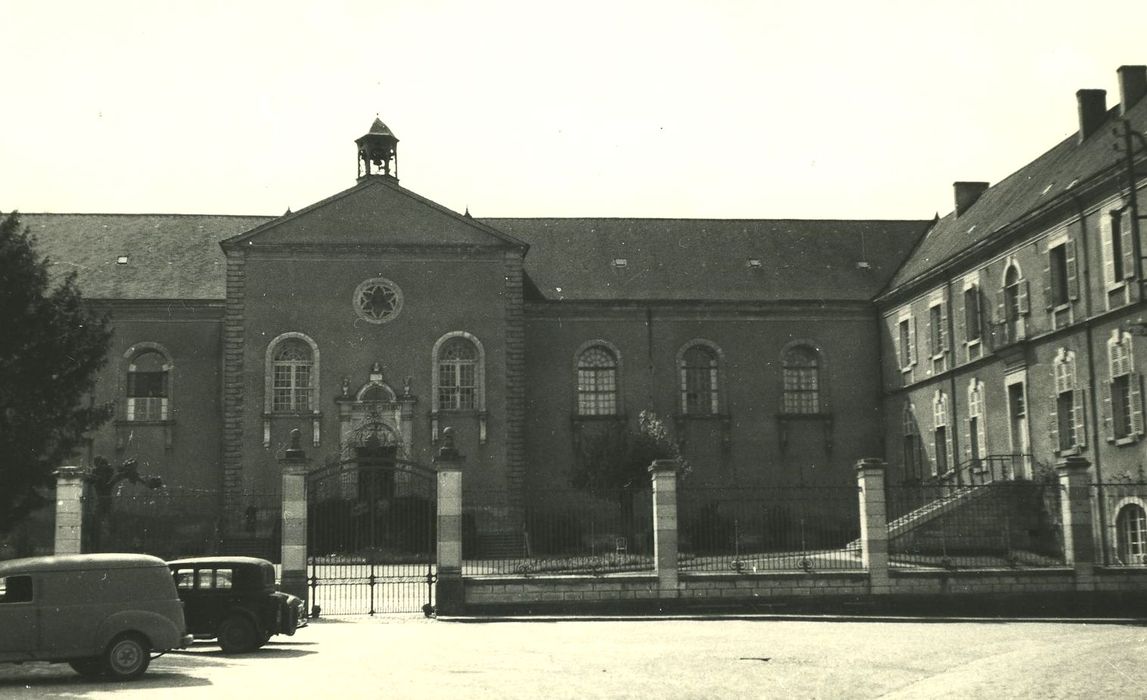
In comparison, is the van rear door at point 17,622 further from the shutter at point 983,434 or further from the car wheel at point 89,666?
the shutter at point 983,434

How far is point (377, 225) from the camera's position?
39.3m

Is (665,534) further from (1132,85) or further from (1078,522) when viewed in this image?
(1132,85)

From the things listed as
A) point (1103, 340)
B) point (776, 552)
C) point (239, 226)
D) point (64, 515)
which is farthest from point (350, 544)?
point (239, 226)

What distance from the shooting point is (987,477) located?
112 feet

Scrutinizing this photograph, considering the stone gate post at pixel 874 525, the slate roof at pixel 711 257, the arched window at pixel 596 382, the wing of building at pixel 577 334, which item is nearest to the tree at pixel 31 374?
the wing of building at pixel 577 334

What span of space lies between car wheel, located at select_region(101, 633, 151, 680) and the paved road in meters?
0.22

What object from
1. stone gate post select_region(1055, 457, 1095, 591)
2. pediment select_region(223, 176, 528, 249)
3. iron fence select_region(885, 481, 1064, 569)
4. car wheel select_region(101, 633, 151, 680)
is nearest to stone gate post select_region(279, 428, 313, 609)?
car wheel select_region(101, 633, 151, 680)

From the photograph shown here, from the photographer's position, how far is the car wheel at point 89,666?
16062 millimetres

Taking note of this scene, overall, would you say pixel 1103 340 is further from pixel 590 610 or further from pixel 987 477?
pixel 590 610

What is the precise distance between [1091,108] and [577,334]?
1524cm

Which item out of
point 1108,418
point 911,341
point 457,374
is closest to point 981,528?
point 1108,418

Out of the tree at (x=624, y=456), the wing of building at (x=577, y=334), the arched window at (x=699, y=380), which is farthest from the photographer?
the arched window at (x=699, y=380)

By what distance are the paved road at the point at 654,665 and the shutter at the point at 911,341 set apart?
1814 cm

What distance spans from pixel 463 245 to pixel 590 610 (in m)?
17.7
